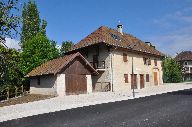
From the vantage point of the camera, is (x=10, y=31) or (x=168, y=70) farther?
(x=168, y=70)

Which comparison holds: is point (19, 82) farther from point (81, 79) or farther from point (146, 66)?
point (146, 66)

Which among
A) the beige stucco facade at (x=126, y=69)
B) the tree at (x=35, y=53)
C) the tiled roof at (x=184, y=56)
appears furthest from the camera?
the tiled roof at (x=184, y=56)

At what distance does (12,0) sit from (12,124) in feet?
20.9

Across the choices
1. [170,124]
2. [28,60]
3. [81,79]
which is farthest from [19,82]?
[170,124]

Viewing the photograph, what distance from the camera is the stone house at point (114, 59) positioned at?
3538cm

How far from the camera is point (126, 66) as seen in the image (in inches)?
1496

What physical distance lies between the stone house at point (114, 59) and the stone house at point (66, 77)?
2494 mm

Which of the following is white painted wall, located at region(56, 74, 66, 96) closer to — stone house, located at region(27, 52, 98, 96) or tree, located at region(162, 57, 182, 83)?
stone house, located at region(27, 52, 98, 96)

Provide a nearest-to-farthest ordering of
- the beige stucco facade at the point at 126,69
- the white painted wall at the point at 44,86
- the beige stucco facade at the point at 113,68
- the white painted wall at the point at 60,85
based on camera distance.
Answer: the white painted wall at the point at 60,85, the white painted wall at the point at 44,86, the beige stucco facade at the point at 113,68, the beige stucco facade at the point at 126,69

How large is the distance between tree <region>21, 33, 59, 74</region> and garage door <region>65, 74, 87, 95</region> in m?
11.9

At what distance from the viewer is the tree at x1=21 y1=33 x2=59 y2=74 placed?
42.0m

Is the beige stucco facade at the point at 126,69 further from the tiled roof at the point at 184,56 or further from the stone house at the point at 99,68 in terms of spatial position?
the tiled roof at the point at 184,56

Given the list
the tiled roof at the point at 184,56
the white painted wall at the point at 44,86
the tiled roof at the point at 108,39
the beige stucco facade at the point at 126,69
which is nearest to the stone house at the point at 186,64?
the tiled roof at the point at 184,56

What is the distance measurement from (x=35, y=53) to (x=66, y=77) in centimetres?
1391
